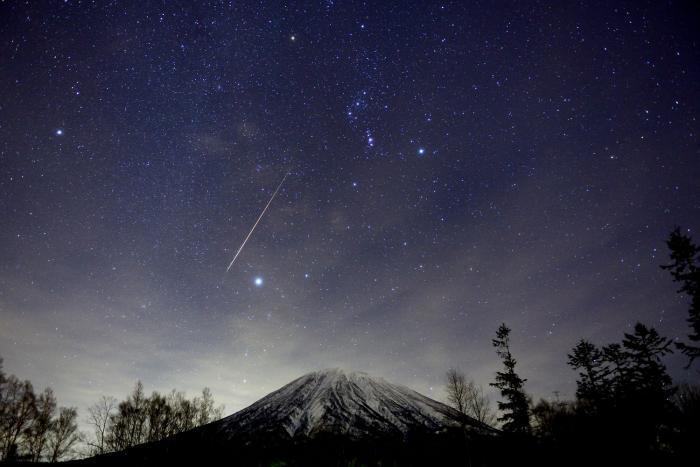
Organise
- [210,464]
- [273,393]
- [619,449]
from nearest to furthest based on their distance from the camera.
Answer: [619,449]
[210,464]
[273,393]

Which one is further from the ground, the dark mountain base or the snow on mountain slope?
the snow on mountain slope

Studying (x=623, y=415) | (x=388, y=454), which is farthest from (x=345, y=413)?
(x=623, y=415)

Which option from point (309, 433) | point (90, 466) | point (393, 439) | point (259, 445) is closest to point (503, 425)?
point (393, 439)

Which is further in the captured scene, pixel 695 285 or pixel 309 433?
pixel 309 433

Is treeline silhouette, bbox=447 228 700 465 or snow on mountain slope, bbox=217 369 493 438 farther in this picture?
snow on mountain slope, bbox=217 369 493 438

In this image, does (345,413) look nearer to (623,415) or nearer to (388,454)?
(388,454)

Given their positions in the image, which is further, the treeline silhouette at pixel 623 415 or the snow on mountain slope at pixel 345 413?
the snow on mountain slope at pixel 345 413

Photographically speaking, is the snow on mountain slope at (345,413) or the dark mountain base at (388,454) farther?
the snow on mountain slope at (345,413)

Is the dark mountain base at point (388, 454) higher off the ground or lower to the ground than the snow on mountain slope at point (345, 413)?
lower

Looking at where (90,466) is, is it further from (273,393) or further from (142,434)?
(142,434)
